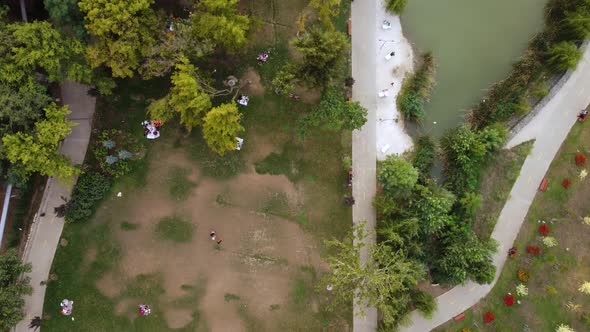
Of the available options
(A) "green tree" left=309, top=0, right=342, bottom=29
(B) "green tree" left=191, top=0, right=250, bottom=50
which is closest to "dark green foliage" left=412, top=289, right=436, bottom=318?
(A) "green tree" left=309, top=0, right=342, bottom=29

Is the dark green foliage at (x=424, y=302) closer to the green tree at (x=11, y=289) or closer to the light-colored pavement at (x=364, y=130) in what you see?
the light-colored pavement at (x=364, y=130)

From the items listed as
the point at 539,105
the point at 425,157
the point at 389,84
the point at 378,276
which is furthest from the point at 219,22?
the point at 539,105

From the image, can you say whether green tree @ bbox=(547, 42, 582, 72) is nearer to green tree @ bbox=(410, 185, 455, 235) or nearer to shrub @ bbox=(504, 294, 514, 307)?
green tree @ bbox=(410, 185, 455, 235)

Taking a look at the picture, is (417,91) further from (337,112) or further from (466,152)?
(337,112)

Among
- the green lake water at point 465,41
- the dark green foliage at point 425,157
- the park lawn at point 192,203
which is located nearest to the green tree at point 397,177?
the dark green foliage at point 425,157

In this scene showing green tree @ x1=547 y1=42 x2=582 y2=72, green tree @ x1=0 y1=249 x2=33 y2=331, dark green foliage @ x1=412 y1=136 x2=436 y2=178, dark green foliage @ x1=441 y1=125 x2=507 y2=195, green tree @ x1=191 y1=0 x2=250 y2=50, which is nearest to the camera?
green tree @ x1=191 y1=0 x2=250 y2=50

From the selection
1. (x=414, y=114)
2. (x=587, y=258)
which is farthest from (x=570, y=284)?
(x=414, y=114)
